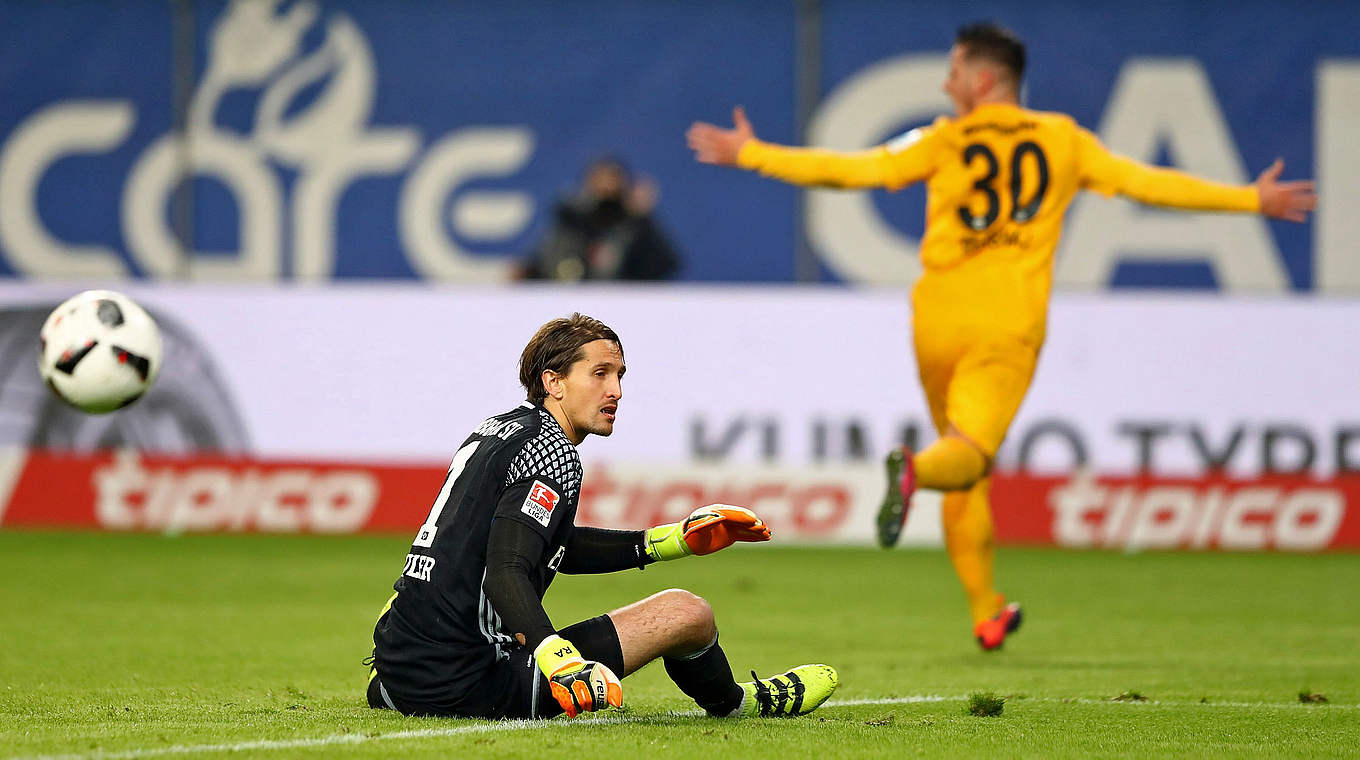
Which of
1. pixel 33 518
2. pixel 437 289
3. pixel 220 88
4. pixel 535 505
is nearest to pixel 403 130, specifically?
pixel 220 88

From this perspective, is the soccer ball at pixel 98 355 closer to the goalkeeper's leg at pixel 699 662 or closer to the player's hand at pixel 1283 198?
the goalkeeper's leg at pixel 699 662

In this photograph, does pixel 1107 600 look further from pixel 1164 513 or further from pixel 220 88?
pixel 220 88

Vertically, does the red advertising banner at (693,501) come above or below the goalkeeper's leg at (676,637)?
below

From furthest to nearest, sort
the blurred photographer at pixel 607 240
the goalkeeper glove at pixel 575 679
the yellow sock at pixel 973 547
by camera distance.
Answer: the blurred photographer at pixel 607 240
the yellow sock at pixel 973 547
the goalkeeper glove at pixel 575 679

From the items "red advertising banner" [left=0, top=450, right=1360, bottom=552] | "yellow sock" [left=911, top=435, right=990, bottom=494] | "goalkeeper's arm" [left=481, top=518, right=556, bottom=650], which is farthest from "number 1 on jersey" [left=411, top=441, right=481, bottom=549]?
"red advertising banner" [left=0, top=450, right=1360, bottom=552]

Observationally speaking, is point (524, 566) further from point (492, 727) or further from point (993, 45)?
point (993, 45)

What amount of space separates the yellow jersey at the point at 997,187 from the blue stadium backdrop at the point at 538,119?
7253 millimetres

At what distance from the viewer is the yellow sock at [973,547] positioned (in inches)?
308

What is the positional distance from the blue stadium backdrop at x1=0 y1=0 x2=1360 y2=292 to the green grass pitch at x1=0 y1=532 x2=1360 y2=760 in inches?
140

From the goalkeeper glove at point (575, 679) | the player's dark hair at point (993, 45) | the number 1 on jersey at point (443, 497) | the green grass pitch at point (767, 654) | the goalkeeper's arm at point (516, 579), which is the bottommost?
the green grass pitch at point (767, 654)

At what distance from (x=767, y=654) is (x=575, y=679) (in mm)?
3036

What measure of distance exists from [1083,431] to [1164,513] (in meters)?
0.79

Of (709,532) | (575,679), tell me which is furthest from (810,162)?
(575,679)

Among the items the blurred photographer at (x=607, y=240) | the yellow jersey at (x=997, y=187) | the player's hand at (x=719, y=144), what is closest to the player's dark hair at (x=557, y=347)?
the yellow jersey at (x=997, y=187)
